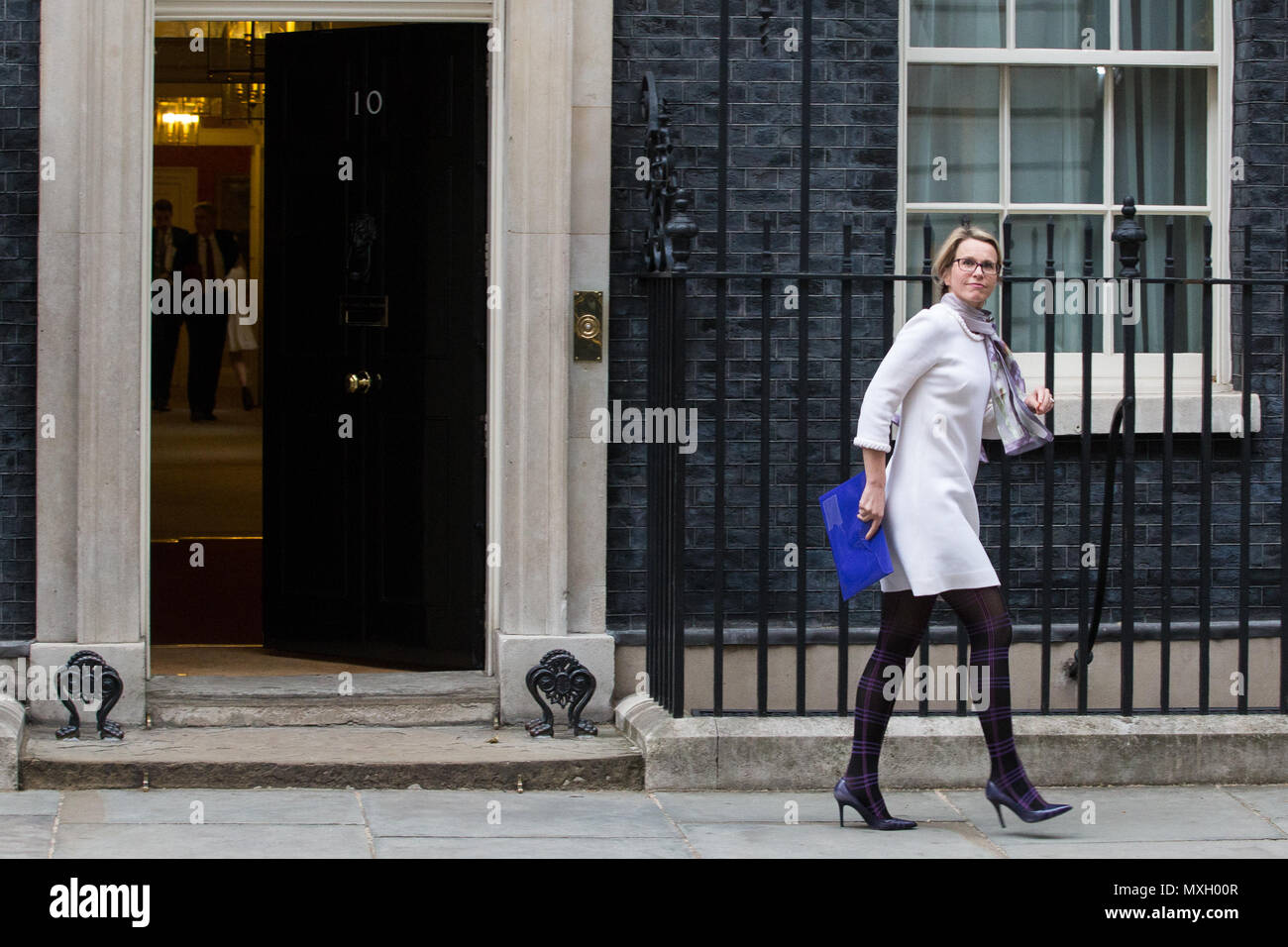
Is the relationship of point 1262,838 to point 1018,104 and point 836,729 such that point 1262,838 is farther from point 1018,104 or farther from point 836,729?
point 1018,104

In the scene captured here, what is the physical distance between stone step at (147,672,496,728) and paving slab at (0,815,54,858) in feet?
3.62

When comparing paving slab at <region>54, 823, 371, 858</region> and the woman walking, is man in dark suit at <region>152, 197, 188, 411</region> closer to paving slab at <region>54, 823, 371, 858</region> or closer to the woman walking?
paving slab at <region>54, 823, 371, 858</region>

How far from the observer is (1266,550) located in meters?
7.68

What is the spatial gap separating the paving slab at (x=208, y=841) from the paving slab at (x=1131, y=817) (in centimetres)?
207

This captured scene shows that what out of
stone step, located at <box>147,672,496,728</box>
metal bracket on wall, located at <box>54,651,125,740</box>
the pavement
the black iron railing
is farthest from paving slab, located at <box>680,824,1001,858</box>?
metal bracket on wall, located at <box>54,651,125,740</box>

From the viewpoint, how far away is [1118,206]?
7.89m

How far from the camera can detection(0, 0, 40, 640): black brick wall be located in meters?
6.92

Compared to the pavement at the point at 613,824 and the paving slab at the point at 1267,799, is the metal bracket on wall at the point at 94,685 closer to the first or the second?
the pavement at the point at 613,824

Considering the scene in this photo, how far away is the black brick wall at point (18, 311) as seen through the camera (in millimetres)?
6922

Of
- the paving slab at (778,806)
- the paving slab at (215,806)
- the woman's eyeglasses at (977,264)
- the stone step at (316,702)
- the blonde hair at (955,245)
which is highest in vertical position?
the blonde hair at (955,245)

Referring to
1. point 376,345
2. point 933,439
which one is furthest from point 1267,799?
point 376,345

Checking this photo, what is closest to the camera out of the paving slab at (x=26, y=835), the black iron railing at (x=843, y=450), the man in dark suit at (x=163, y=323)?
the paving slab at (x=26, y=835)

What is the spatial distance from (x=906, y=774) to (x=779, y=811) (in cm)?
57

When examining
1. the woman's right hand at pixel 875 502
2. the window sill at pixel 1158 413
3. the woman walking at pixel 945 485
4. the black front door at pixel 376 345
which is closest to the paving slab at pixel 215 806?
the black front door at pixel 376 345
